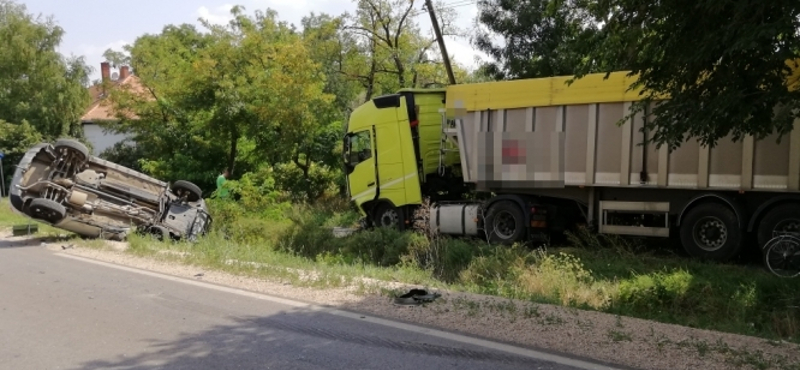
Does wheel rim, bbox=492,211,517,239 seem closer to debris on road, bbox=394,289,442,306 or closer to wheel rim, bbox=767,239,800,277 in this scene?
wheel rim, bbox=767,239,800,277

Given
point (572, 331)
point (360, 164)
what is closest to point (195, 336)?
point (572, 331)

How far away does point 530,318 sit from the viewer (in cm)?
625

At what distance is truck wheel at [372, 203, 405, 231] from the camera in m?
14.3

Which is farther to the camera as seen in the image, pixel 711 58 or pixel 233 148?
pixel 233 148

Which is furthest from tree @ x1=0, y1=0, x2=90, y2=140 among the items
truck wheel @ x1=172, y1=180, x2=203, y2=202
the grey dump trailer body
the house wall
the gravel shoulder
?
the gravel shoulder

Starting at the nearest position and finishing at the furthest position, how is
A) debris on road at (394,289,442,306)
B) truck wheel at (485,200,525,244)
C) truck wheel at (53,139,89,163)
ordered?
1. debris on road at (394,289,442,306)
2. truck wheel at (485,200,525,244)
3. truck wheel at (53,139,89,163)

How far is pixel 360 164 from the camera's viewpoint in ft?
48.5

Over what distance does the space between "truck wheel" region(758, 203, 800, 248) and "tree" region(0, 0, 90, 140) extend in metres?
37.8

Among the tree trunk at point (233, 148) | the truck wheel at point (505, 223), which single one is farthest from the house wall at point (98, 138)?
the truck wheel at point (505, 223)

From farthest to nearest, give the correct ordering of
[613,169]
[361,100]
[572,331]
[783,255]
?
1. [361,100]
2. [613,169]
3. [783,255]
4. [572,331]

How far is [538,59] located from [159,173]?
46.0 ft

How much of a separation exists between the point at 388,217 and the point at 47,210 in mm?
6739

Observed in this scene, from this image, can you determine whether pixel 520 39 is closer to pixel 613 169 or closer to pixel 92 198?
pixel 613 169

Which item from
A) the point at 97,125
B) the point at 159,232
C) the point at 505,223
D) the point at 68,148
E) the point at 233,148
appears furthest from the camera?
the point at 97,125
